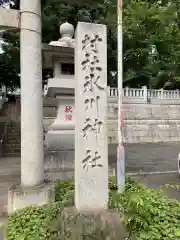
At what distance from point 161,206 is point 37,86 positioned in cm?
272

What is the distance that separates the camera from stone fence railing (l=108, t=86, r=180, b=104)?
1659 centimetres

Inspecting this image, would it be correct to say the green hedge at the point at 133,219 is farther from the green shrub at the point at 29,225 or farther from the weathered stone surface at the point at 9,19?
the weathered stone surface at the point at 9,19

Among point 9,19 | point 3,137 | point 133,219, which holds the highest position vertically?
point 9,19

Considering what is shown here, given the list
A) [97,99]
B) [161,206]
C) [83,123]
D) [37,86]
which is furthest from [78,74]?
[161,206]

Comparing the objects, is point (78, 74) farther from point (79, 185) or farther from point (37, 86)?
point (37, 86)

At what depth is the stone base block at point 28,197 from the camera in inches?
165

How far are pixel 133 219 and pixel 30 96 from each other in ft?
8.54

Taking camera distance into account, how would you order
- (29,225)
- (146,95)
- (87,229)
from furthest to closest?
(146,95) → (29,225) → (87,229)

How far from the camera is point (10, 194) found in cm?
423

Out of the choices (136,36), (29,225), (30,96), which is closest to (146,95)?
(136,36)

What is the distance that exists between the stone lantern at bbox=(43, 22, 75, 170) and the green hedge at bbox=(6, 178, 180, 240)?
2766 millimetres

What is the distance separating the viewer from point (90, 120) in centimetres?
302

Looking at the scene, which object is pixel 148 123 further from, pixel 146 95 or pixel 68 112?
pixel 68 112

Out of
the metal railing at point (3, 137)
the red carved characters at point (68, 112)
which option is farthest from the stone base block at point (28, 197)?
the metal railing at point (3, 137)
